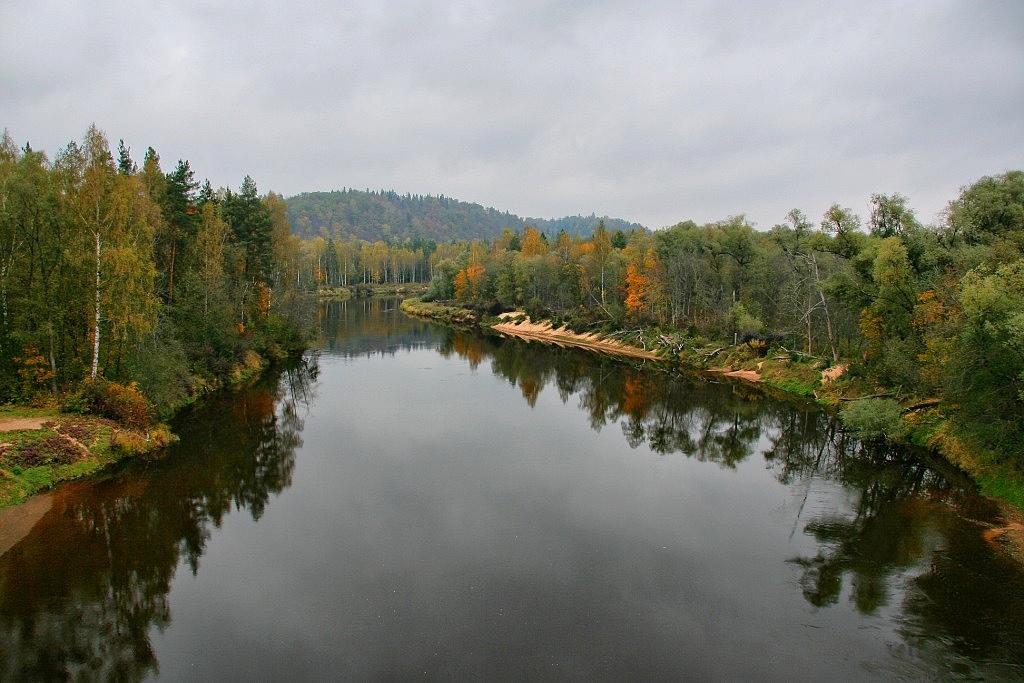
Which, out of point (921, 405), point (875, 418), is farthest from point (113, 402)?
point (921, 405)

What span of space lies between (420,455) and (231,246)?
25781mm

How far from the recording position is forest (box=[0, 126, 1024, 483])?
20375 millimetres

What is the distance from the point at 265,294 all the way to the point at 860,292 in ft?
137

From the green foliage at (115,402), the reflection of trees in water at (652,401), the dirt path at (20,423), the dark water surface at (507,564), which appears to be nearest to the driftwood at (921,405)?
the dark water surface at (507,564)

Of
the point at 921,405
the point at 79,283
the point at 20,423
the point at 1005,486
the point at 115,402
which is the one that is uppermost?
the point at 79,283

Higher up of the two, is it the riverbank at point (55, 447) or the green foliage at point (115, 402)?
the green foliage at point (115, 402)

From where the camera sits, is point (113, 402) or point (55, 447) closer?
point (55, 447)

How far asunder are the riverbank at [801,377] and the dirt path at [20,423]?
30.2 m

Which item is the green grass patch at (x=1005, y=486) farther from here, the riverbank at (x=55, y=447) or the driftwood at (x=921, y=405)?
the riverbank at (x=55, y=447)

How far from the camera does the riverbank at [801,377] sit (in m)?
19.0

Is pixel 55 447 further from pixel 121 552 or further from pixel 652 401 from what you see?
pixel 652 401

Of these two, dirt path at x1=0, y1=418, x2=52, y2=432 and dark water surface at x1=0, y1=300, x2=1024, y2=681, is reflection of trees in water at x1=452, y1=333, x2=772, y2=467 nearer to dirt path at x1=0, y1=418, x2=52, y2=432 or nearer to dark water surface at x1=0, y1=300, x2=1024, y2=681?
dark water surface at x1=0, y1=300, x2=1024, y2=681

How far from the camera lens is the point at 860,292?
32.2 metres

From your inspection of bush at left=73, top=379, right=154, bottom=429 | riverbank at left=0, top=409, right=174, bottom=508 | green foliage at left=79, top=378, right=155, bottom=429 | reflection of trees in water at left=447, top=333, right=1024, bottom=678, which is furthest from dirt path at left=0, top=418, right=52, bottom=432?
reflection of trees in water at left=447, top=333, right=1024, bottom=678
